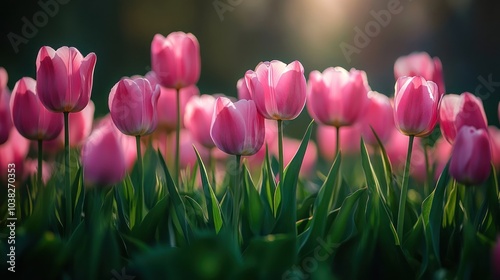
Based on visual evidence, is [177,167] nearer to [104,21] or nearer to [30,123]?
[30,123]

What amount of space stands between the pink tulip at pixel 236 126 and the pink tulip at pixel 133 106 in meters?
0.16

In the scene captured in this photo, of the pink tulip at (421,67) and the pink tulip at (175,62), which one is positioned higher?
the pink tulip at (175,62)

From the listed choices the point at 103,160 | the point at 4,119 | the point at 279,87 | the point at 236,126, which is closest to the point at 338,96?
the point at 279,87

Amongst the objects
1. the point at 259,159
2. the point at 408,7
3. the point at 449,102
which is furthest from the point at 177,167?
the point at 408,7

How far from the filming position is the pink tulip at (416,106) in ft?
3.43

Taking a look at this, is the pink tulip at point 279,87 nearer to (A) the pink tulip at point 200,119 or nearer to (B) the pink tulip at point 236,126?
(B) the pink tulip at point 236,126

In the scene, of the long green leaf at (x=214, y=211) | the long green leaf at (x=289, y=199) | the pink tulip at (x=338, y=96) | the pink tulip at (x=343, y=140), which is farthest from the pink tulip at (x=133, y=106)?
the pink tulip at (x=343, y=140)

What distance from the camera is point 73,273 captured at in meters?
0.91

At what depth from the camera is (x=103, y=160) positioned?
94 cm

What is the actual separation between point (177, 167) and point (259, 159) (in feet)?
1.55

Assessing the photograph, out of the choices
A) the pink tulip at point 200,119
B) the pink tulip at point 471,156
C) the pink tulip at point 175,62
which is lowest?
the pink tulip at point 471,156

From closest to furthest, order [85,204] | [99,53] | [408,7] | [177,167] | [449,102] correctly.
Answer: [85,204] < [449,102] < [177,167] < [408,7] < [99,53]

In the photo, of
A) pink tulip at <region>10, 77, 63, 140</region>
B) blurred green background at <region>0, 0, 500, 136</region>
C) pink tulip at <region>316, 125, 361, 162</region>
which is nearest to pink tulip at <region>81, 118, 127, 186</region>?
pink tulip at <region>10, 77, 63, 140</region>

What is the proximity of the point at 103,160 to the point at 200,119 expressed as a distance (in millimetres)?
609
